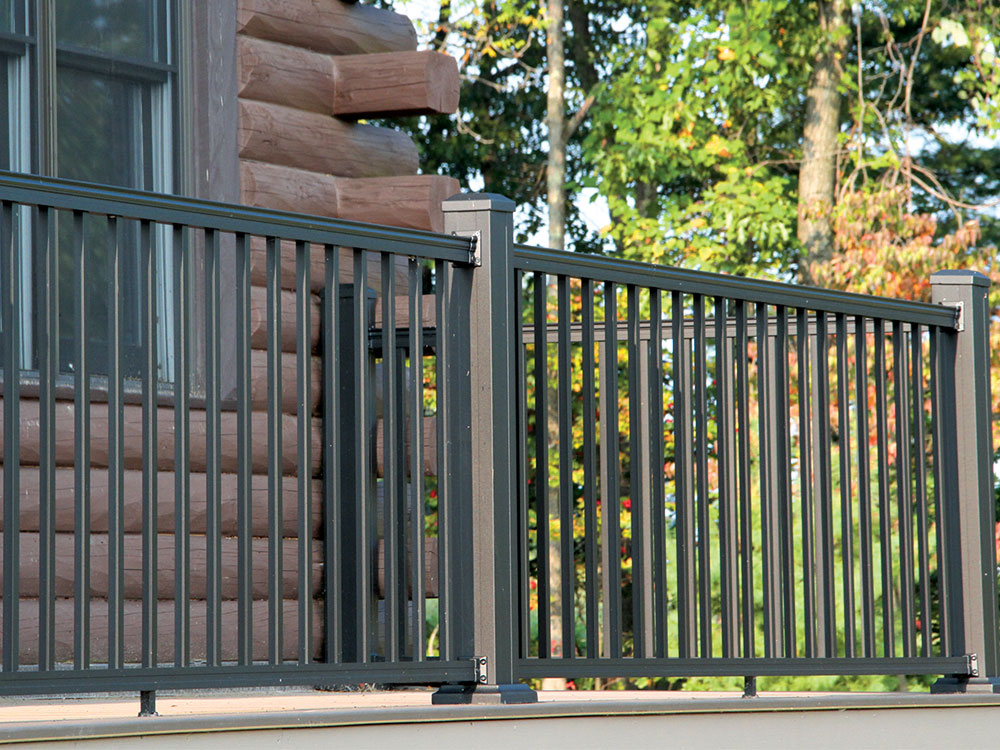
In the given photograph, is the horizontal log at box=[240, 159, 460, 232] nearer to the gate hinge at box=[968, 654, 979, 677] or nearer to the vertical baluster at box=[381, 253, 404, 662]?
the vertical baluster at box=[381, 253, 404, 662]

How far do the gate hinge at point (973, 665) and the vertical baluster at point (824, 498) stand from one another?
468 mm

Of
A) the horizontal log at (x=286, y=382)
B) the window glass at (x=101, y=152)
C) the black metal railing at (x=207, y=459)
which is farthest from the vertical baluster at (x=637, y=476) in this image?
the window glass at (x=101, y=152)

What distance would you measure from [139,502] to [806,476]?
1910mm

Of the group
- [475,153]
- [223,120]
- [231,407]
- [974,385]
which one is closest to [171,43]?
[223,120]

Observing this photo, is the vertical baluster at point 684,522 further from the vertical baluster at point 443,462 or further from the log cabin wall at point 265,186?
the log cabin wall at point 265,186

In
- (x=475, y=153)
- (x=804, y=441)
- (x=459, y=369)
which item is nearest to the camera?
(x=459, y=369)

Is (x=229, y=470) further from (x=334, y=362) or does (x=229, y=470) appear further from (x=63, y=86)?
(x=334, y=362)

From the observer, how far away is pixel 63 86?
4652 millimetres

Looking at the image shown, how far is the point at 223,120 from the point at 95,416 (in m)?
1.18

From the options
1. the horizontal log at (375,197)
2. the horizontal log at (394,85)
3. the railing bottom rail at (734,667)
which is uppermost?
the horizontal log at (394,85)

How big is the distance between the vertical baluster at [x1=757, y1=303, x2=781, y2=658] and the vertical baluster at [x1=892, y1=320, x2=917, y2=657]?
0.38 m

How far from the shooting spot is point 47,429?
2529 mm

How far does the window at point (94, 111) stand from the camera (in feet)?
14.6

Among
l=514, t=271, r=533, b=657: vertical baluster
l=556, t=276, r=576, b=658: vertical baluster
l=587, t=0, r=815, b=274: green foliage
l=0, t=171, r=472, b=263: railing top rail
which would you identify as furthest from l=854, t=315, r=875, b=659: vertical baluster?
l=587, t=0, r=815, b=274: green foliage
